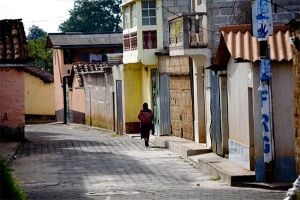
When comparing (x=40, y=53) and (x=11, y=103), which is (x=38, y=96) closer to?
(x=40, y=53)

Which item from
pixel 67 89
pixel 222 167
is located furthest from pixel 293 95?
pixel 67 89

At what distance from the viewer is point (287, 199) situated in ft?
42.9

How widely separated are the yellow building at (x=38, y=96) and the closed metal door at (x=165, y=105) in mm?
23616

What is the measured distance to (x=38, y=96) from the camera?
55.8 m

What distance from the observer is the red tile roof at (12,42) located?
30.4m

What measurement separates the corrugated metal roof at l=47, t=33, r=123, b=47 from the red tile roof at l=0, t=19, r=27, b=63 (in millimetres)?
22014

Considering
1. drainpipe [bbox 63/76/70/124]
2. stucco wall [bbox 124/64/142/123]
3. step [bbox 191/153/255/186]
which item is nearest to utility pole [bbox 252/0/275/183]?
step [bbox 191/153/255/186]

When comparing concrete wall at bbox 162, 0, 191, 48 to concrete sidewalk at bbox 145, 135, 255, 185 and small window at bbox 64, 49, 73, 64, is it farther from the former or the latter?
small window at bbox 64, 49, 73, 64

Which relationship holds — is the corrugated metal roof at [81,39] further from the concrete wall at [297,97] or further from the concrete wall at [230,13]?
the concrete wall at [297,97]

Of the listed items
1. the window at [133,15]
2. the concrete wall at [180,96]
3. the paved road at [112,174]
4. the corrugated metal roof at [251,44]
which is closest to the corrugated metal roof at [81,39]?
the window at [133,15]

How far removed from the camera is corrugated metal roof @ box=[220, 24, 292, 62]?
17.0 meters

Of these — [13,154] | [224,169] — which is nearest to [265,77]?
[224,169]

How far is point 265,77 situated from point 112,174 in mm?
5274

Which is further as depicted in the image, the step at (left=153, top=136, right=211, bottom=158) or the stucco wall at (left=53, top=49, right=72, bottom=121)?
the stucco wall at (left=53, top=49, right=72, bottom=121)
